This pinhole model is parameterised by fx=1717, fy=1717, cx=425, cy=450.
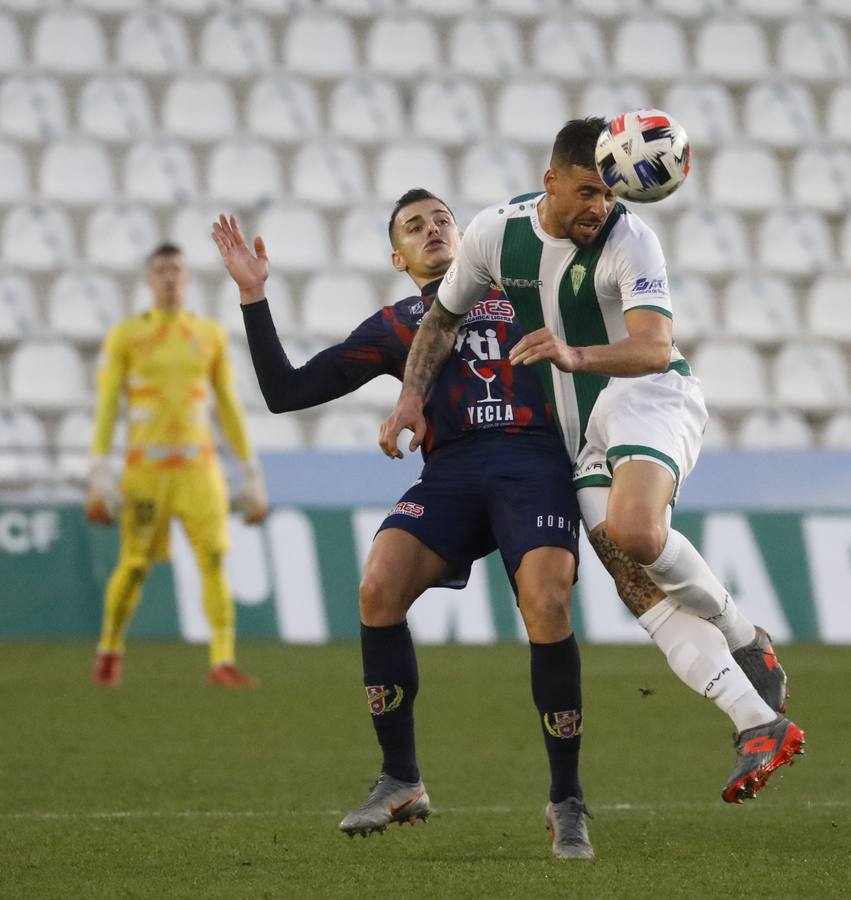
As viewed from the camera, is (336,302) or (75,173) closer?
(336,302)

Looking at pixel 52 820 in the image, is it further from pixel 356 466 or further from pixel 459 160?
pixel 459 160

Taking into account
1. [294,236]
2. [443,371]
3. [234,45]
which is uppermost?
[234,45]

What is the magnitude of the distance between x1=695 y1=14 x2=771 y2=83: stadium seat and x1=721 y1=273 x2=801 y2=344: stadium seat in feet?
8.38

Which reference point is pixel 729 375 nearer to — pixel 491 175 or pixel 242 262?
pixel 491 175

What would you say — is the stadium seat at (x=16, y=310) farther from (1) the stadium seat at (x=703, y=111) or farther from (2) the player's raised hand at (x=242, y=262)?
(2) the player's raised hand at (x=242, y=262)

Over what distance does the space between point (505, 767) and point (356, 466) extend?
234 inches

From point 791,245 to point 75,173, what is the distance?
6.72 m

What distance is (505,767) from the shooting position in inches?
264

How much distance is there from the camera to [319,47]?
16.2m

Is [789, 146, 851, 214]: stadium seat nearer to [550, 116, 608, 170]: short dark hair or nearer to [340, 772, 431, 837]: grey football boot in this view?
[550, 116, 608, 170]: short dark hair

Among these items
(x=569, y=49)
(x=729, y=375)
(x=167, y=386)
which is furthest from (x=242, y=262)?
(x=569, y=49)

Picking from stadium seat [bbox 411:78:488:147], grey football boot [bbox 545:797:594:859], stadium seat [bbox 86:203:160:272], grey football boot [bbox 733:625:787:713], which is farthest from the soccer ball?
stadium seat [bbox 411:78:488:147]

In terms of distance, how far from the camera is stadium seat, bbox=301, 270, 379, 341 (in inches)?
578

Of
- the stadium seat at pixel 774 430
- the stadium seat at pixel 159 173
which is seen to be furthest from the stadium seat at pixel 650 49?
the stadium seat at pixel 159 173
